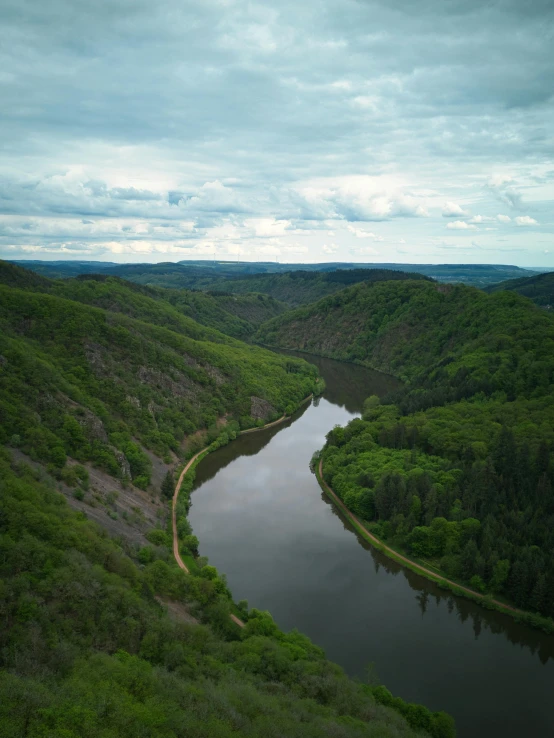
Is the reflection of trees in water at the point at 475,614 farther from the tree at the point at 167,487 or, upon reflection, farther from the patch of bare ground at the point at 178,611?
the tree at the point at 167,487

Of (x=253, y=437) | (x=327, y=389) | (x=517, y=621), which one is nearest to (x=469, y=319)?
(x=327, y=389)

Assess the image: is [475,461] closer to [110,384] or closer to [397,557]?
[397,557]

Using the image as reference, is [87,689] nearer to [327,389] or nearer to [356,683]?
[356,683]

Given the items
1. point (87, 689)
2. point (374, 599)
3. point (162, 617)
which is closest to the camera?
point (87, 689)

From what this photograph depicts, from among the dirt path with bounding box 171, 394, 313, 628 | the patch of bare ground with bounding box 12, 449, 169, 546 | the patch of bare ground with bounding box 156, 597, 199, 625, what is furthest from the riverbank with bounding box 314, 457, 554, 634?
the patch of bare ground with bounding box 156, 597, 199, 625

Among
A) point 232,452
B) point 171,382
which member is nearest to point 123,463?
point 232,452

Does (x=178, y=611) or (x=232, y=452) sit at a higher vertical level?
(x=232, y=452)

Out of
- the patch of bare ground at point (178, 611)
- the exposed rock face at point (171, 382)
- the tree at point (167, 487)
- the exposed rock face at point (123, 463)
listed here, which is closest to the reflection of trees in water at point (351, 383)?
the exposed rock face at point (171, 382)
